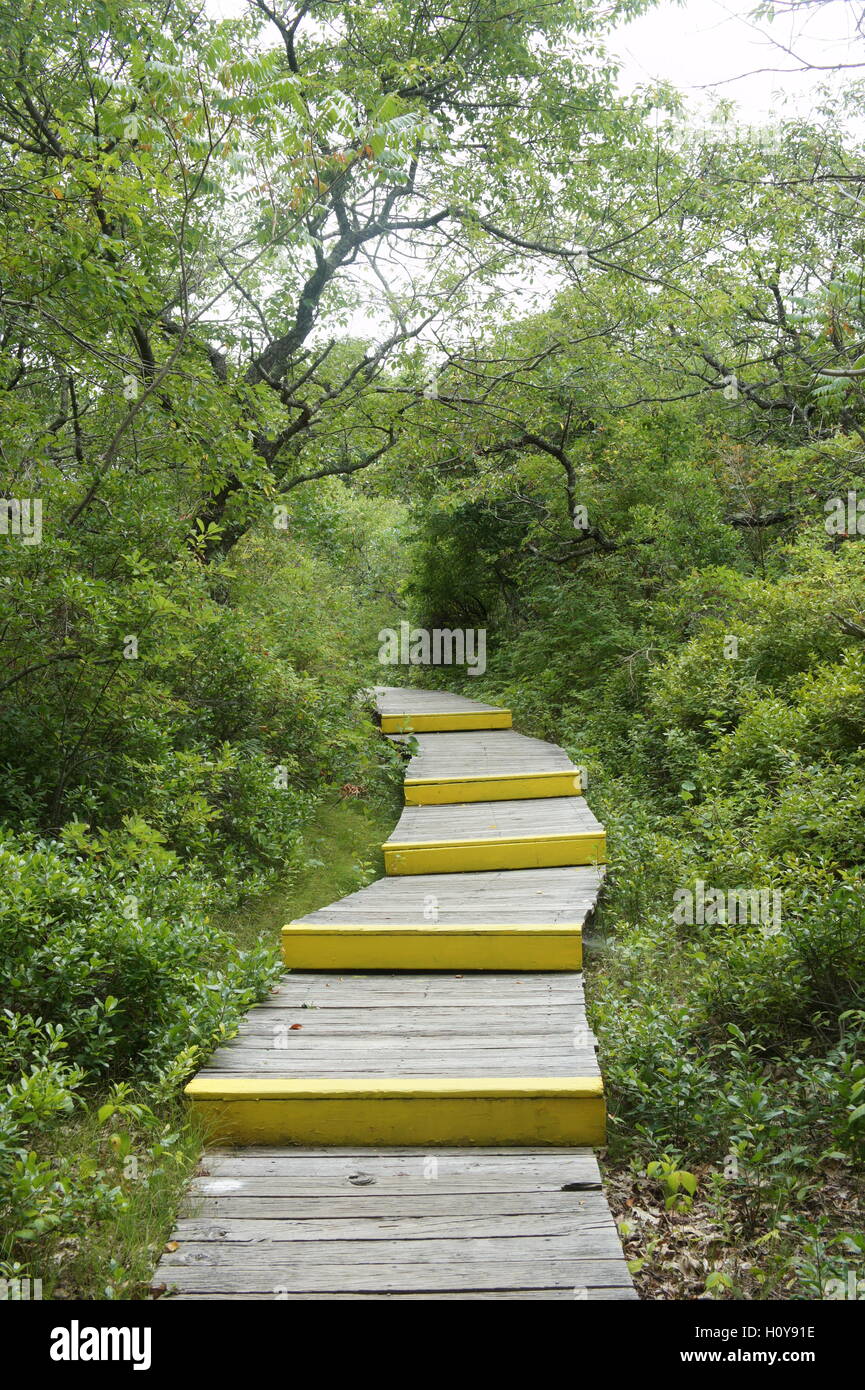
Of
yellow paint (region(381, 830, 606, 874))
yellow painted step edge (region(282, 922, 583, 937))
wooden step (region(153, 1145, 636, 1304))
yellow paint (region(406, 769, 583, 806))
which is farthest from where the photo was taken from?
yellow paint (region(406, 769, 583, 806))

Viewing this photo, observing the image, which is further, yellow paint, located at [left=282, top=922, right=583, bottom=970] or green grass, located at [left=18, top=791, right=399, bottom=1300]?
yellow paint, located at [left=282, top=922, right=583, bottom=970]

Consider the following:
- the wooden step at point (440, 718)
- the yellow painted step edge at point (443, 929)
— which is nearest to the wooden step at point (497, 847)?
the yellow painted step edge at point (443, 929)

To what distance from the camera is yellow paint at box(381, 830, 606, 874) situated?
5.73 metres

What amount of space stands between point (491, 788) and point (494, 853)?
4.73 feet

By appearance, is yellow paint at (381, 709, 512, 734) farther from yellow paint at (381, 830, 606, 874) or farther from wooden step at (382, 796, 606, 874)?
yellow paint at (381, 830, 606, 874)

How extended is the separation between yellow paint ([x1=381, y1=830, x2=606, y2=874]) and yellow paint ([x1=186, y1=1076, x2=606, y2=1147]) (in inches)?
110

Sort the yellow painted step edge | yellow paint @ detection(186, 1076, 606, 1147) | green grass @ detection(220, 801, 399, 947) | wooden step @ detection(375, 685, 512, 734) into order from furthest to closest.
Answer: wooden step @ detection(375, 685, 512, 734), green grass @ detection(220, 801, 399, 947), the yellow painted step edge, yellow paint @ detection(186, 1076, 606, 1147)

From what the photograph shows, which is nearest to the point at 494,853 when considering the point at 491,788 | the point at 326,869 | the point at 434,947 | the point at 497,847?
the point at 497,847

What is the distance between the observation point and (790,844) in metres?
4.72

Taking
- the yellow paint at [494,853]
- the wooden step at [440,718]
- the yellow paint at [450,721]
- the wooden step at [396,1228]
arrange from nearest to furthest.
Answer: the wooden step at [396,1228] < the yellow paint at [494,853] < the wooden step at [440,718] < the yellow paint at [450,721]

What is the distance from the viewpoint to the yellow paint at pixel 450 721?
992 centimetres

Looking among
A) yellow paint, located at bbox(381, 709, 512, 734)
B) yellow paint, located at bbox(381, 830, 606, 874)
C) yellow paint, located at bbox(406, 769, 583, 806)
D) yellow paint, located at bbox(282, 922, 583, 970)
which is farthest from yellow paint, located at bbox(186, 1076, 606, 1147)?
yellow paint, located at bbox(381, 709, 512, 734)

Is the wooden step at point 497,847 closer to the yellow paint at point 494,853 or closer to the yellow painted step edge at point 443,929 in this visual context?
the yellow paint at point 494,853
